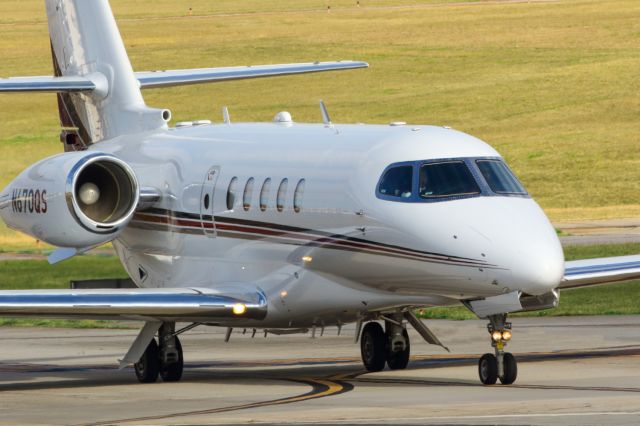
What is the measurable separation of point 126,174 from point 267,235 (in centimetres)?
239

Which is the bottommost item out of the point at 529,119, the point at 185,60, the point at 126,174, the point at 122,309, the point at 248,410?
the point at 248,410

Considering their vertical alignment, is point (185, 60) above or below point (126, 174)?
above

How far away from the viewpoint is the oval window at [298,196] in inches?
797

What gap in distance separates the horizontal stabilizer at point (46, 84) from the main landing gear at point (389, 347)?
6.57 metres

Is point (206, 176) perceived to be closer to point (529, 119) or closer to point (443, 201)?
point (443, 201)

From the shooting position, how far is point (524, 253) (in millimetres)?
17656

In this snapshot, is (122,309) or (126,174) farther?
(126,174)

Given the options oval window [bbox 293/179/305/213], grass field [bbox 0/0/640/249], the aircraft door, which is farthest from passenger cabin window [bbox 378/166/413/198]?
grass field [bbox 0/0/640/249]

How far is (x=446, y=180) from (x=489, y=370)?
2.20 meters

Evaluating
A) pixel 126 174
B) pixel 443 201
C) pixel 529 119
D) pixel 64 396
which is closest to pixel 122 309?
pixel 64 396

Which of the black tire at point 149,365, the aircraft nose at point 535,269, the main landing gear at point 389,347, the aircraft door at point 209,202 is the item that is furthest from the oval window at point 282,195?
the aircraft nose at point 535,269

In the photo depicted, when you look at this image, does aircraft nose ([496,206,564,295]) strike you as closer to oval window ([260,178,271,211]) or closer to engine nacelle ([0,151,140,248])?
oval window ([260,178,271,211])

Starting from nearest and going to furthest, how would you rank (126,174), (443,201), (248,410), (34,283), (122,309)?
(248,410)
(443,201)
(122,309)
(126,174)
(34,283)

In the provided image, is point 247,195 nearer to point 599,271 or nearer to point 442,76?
point 599,271
